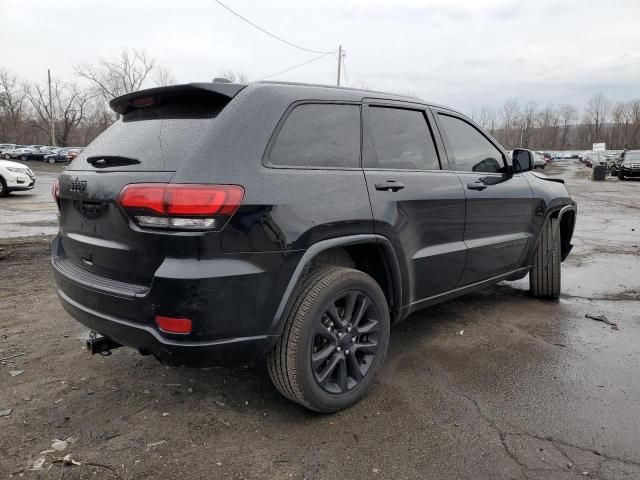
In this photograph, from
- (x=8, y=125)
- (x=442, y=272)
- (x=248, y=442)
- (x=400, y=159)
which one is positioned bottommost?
(x=248, y=442)

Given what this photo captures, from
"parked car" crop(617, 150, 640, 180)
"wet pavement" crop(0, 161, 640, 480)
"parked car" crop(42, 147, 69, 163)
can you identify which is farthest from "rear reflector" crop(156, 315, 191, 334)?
"parked car" crop(42, 147, 69, 163)

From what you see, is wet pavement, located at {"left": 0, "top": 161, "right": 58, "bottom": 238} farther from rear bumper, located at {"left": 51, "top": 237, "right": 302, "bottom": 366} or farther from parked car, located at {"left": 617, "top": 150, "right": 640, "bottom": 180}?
parked car, located at {"left": 617, "top": 150, "right": 640, "bottom": 180}

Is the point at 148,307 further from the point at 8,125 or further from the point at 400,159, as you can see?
the point at 8,125

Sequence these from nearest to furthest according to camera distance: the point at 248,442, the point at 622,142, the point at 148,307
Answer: the point at 148,307
the point at 248,442
the point at 622,142

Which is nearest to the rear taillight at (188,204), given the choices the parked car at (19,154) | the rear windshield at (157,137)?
the rear windshield at (157,137)

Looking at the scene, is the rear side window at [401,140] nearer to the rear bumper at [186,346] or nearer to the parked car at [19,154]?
the rear bumper at [186,346]

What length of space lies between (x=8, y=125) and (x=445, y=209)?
93.7 metres

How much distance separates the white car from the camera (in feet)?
47.3

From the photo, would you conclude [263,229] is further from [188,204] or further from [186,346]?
[186,346]

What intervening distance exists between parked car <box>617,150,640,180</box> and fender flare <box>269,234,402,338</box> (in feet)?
104

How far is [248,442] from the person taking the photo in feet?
8.27

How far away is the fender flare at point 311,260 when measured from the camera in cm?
242

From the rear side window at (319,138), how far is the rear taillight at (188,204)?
36 cm

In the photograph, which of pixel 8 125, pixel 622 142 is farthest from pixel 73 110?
pixel 622 142
